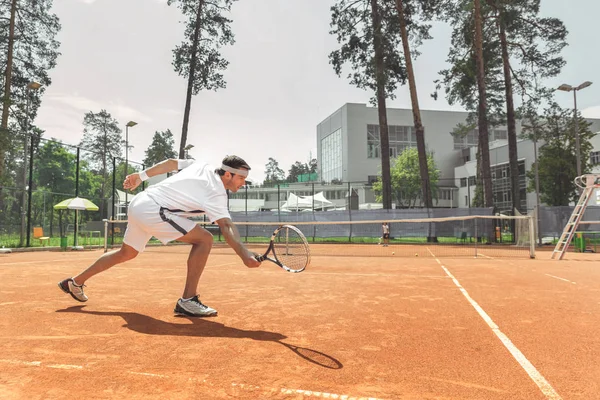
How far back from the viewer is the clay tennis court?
253 centimetres

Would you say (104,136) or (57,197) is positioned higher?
(104,136)

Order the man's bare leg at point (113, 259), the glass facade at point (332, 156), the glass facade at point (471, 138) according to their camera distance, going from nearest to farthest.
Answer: the man's bare leg at point (113, 259), the glass facade at point (332, 156), the glass facade at point (471, 138)

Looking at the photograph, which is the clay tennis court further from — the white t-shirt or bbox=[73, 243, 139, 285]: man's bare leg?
the white t-shirt

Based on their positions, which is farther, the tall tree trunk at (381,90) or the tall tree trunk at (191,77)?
the tall tree trunk at (191,77)

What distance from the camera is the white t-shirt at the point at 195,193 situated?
158 inches

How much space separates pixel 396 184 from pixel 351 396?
54.6 m

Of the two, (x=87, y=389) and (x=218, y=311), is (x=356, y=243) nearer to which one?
(x=218, y=311)

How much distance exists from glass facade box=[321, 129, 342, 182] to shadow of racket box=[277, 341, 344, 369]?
6681cm

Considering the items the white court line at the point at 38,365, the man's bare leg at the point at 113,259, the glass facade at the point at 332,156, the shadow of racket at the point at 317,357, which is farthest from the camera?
the glass facade at the point at 332,156

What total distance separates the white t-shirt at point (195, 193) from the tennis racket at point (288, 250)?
717 millimetres

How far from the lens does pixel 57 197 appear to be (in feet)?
75.5

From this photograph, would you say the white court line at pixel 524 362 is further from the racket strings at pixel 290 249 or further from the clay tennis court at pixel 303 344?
the racket strings at pixel 290 249

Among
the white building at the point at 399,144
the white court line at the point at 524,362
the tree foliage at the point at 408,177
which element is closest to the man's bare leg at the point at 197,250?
the white court line at the point at 524,362

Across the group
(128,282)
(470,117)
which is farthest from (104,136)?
(128,282)
